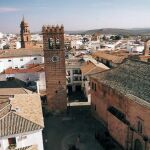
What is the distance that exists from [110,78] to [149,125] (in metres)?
12.0

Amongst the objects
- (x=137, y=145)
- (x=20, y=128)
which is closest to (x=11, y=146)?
(x=20, y=128)

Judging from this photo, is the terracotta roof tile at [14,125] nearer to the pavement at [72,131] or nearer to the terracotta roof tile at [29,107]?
the terracotta roof tile at [29,107]

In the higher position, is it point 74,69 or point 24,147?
point 74,69

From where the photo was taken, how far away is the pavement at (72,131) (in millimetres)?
34125

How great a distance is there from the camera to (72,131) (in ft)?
125

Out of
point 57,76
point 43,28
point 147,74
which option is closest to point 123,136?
point 147,74

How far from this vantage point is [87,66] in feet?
185

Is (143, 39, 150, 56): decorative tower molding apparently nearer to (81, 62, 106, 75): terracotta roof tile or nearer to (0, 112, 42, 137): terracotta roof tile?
(81, 62, 106, 75): terracotta roof tile

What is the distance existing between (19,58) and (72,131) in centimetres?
3996

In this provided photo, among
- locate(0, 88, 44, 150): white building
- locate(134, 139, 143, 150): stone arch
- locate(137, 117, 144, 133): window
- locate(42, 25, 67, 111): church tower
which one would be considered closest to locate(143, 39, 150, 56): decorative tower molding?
locate(42, 25, 67, 111): church tower

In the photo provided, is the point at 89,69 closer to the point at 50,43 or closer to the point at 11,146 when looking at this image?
the point at 50,43

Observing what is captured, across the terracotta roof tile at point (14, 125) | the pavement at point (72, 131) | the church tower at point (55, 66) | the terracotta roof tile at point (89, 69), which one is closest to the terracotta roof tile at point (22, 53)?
the terracotta roof tile at point (89, 69)

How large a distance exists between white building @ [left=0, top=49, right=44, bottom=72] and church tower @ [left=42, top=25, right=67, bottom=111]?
32.4 m

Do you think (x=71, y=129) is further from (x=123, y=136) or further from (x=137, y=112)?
(x=137, y=112)
